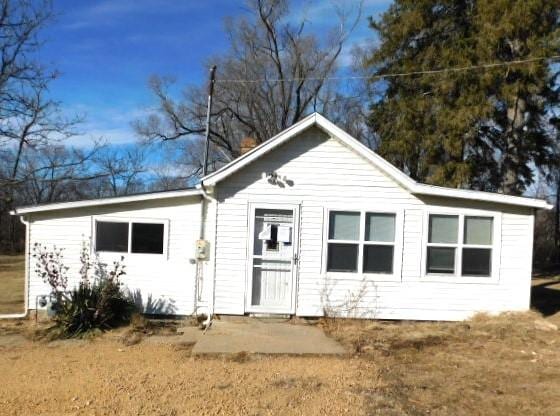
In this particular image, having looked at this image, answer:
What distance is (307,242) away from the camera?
10273mm

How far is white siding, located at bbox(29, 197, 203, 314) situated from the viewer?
33.9ft

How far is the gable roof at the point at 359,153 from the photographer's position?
1001cm

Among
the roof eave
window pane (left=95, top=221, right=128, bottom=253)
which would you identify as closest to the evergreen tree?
the roof eave

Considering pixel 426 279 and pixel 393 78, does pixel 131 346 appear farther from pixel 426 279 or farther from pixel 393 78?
pixel 393 78

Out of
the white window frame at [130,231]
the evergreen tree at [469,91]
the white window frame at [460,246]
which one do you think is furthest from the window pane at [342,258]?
the evergreen tree at [469,91]

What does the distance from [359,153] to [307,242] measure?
Answer: 2041 millimetres

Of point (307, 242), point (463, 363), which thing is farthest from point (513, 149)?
point (463, 363)

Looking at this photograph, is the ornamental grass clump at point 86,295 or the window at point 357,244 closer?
the ornamental grass clump at point 86,295

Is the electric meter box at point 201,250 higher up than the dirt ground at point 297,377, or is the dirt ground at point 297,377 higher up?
the electric meter box at point 201,250

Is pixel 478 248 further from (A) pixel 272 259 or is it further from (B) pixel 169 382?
(B) pixel 169 382

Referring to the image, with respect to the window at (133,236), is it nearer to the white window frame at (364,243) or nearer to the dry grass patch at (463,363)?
the white window frame at (364,243)

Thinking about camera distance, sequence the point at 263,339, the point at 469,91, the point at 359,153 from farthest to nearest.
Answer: the point at 469,91, the point at 359,153, the point at 263,339

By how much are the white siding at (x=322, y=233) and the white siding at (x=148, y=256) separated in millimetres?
665

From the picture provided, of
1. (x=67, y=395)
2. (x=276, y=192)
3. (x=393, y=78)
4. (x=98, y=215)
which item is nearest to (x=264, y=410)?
(x=67, y=395)
